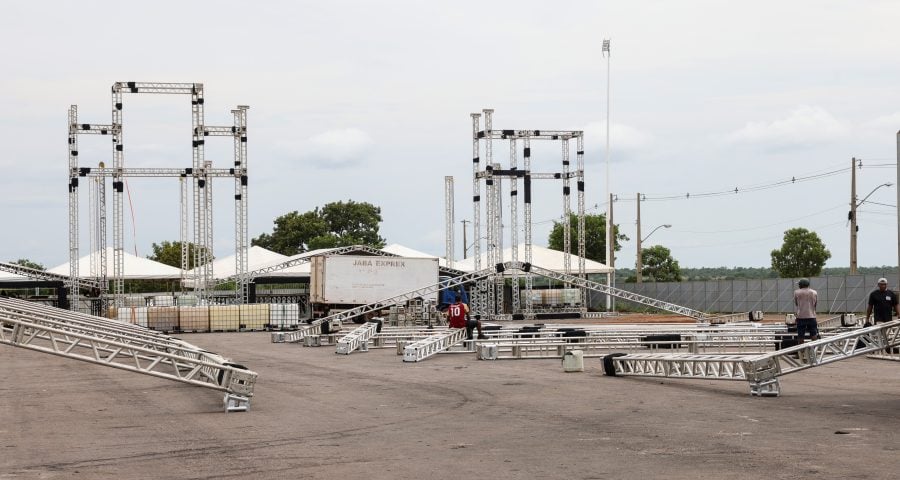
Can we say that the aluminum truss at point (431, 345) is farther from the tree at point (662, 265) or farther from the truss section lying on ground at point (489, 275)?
the tree at point (662, 265)

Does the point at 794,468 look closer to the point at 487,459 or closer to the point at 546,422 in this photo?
the point at 487,459

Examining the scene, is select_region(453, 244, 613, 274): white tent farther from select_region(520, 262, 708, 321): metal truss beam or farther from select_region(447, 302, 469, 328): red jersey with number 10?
select_region(447, 302, 469, 328): red jersey with number 10

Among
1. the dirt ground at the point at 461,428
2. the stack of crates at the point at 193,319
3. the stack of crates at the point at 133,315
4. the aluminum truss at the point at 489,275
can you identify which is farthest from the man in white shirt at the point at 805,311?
the stack of crates at the point at 133,315

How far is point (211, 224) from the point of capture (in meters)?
65.9

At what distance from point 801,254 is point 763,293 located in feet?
96.8

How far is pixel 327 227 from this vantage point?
12750cm

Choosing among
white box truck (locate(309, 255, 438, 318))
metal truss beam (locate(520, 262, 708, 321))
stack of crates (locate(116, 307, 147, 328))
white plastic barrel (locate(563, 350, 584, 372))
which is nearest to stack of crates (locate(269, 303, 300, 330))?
white box truck (locate(309, 255, 438, 318))

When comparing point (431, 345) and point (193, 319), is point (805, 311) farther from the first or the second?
point (193, 319)

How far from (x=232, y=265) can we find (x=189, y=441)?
231 ft

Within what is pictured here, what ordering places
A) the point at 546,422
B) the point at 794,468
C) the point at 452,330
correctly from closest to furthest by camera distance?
the point at 794,468, the point at 546,422, the point at 452,330

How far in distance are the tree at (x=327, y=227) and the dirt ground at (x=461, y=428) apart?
330 ft

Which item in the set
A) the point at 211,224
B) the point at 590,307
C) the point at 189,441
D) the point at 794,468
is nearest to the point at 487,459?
the point at 794,468

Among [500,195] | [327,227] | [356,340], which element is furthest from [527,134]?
[327,227]

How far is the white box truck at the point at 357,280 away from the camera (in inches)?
2367
